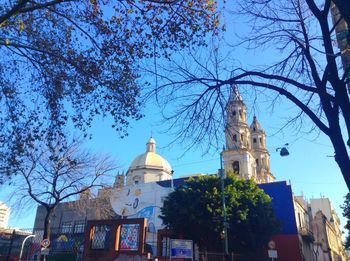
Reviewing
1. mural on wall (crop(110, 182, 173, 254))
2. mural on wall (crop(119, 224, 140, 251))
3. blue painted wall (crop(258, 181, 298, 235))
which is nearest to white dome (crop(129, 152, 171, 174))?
mural on wall (crop(110, 182, 173, 254))

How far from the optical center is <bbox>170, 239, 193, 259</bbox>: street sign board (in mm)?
15648

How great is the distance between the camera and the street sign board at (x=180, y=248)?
15648mm

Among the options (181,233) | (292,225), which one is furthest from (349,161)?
(292,225)

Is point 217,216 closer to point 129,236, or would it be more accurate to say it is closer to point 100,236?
point 129,236

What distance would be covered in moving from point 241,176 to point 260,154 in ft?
39.7

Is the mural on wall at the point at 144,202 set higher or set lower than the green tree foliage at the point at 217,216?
higher

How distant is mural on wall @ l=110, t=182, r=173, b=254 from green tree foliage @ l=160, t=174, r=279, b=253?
16206 mm

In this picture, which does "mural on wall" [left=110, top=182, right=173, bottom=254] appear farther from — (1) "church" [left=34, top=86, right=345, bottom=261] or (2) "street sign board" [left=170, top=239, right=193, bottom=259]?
(2) "street sign board" [left=170, top=239, right=193, bottom=259]

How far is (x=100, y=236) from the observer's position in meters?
17.8

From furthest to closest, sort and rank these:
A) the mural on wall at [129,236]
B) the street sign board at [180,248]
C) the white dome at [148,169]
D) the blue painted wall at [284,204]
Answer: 1. the white dome at [148,169]
2. the blue painted wall at [284,204]
3. the mural on wall at [129,236]
4. the street sign board at [180,248]

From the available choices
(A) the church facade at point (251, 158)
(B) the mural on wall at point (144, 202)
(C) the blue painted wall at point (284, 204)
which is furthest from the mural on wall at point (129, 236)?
(B) the mural on wall at point (144, 202)

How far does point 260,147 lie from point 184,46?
A: 49.4m

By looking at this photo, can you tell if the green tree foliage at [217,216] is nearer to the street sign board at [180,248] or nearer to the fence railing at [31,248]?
the fence railing at [31,248]

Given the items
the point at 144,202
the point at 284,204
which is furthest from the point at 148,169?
the point at 284,204
